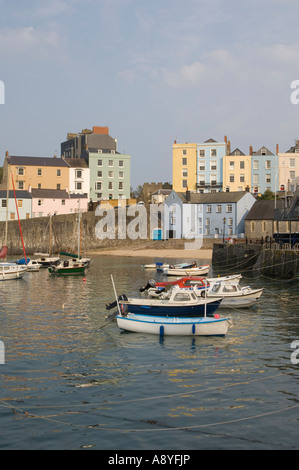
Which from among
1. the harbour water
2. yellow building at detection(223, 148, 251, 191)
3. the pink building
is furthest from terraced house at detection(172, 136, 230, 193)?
the harbour water

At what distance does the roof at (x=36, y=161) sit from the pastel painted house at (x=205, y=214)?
1132 inches

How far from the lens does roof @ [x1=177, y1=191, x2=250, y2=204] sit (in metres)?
95.1

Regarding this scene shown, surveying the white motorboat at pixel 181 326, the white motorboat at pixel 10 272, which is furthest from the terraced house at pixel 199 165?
the white motorboat at pixel 181 326

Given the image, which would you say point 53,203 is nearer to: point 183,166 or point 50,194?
point 50,194

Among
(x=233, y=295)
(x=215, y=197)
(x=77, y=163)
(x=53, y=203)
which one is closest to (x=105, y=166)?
(x=77, y=163)

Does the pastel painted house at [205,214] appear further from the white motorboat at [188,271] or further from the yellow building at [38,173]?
the white motorboat at [188,271]

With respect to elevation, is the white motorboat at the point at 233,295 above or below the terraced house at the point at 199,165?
below

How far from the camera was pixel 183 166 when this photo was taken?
4587 inches

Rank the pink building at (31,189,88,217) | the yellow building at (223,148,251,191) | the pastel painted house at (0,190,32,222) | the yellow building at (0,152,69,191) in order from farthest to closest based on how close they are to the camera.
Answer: the yellow building at (0,152,69,191) < the yellow building at (223,148,251,191) < the pink building at (31,189,88,217) < the pastel painted house at (0,190,32,222)

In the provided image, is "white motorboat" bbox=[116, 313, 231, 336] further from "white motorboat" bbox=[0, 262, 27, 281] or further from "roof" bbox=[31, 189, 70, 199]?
"roof" bbox=[31, 189, 70, 199]

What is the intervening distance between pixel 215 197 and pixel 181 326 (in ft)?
241

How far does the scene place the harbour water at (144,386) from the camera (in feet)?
49.0

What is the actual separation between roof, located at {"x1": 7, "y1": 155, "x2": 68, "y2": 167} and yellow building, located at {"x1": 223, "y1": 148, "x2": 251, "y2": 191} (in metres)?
34.4

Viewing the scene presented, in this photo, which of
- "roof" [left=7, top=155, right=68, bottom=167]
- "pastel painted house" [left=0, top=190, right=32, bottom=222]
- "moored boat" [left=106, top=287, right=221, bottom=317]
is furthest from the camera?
"roof" [left=7, top=155, right=68, bottom=167]
